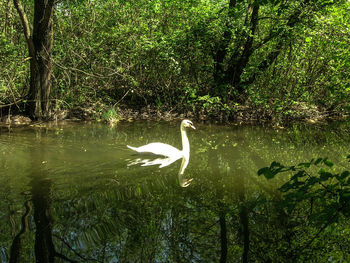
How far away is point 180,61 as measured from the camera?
15133 millimetres

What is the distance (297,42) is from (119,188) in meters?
10.3

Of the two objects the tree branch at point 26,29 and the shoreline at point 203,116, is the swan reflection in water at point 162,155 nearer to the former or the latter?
the shoreline at point 203,116

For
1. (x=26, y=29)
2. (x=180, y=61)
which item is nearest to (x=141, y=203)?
(x=26, y=29)

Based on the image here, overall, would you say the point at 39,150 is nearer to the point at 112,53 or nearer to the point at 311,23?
the point at 112,53

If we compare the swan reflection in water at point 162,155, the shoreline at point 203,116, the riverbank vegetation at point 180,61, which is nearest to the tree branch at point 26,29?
the riverbank vegetation at point 180,61

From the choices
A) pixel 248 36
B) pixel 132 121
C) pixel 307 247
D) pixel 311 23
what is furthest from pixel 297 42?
pixel 307 247

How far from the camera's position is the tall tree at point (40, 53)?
36.7ft

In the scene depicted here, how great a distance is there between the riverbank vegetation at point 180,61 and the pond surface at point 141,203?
371cm

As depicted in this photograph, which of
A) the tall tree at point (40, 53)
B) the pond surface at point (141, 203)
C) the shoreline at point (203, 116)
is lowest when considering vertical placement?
the pond surface at point (141, 203)

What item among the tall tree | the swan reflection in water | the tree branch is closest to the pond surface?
the swan reflection in water

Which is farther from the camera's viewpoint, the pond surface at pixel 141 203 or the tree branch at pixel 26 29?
the tree branch at pixel 26 29

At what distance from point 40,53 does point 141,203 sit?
8376 mm

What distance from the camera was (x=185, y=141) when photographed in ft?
29.4

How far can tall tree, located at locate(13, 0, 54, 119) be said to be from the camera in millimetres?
11188
